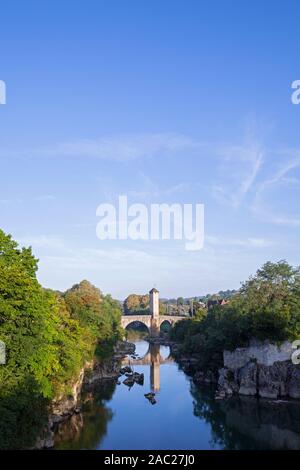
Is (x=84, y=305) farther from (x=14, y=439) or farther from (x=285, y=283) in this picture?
(x=14, y=439)

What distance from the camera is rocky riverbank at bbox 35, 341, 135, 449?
1094 inches

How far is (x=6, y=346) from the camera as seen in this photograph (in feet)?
80.6

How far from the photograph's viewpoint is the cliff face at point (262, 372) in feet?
132

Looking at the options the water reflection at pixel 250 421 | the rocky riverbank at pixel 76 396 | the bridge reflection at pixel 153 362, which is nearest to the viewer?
the rocky riverbank at pixel 76 396

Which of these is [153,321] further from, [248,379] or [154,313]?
[248,379]

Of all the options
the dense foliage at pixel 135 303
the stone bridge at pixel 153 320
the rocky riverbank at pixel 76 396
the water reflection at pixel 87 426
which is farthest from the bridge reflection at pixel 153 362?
the dense foliage at pixel 135 303

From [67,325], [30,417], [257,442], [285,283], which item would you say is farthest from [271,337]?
[30,417]

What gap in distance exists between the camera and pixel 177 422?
35750 millimetres

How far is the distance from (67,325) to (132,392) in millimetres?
12038

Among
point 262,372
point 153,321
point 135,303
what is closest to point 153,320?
point 153,321

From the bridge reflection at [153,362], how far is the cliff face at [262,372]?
10.4 metres

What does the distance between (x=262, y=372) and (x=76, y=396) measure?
54.1 ft

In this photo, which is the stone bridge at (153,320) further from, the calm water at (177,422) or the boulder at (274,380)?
the boulder at (274,380)

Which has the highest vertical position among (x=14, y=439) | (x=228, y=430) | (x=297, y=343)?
(x=297, y=343)
